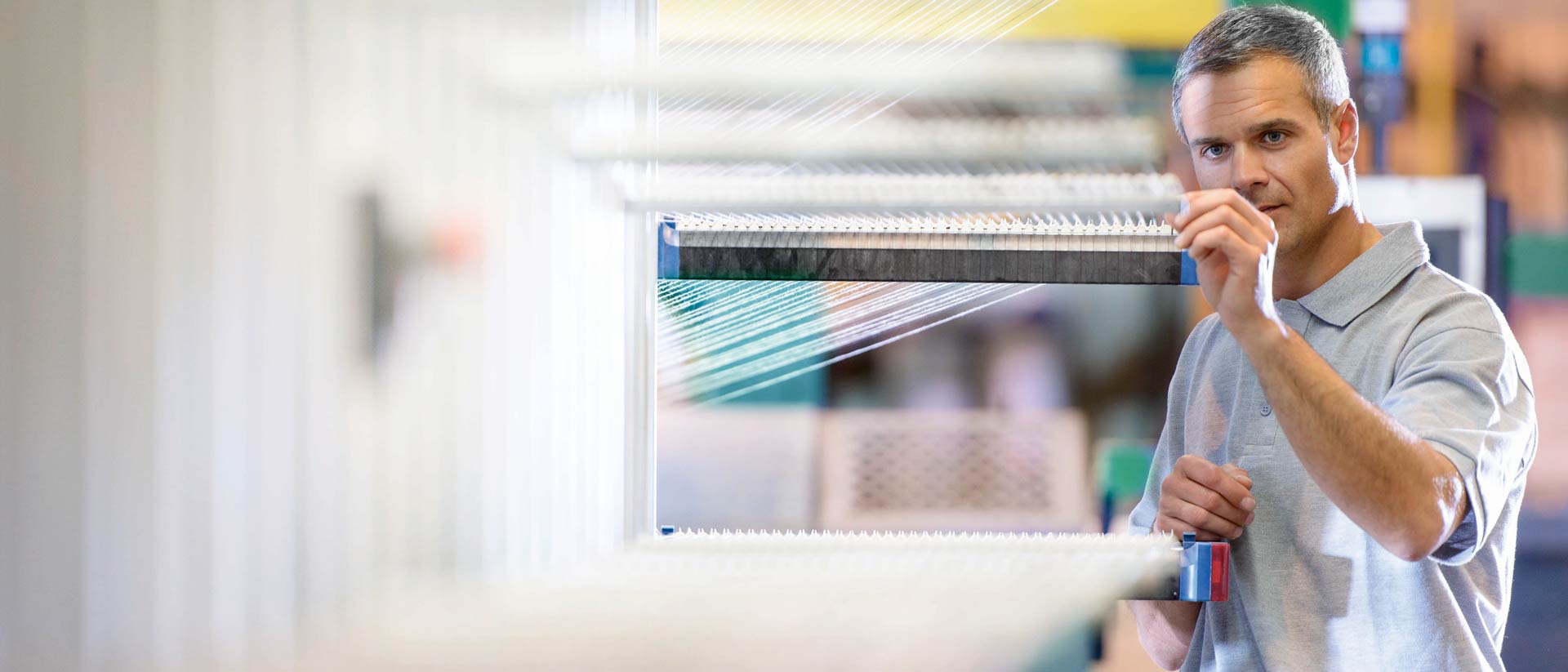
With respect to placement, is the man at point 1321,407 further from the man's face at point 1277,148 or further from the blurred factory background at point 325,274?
the blurred factory background at point 325,274

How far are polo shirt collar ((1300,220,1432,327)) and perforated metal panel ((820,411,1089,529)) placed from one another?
1.59 meters

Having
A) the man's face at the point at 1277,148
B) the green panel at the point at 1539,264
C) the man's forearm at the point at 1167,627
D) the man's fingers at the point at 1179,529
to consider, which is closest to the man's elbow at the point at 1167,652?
the man's forearm at the point at 1167,627

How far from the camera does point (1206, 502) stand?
3.01ft

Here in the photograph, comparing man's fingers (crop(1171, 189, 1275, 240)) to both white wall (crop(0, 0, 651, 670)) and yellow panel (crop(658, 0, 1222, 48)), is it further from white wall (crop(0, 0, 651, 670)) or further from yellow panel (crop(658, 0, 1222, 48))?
white wall (crop(0, 0, 651, 670))

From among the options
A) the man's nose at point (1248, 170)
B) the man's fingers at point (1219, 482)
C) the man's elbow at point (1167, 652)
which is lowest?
the man's elbow at point (1167, 652)

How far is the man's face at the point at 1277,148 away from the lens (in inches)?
39.9

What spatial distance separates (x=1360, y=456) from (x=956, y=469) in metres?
1.83

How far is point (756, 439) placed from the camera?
2.58m

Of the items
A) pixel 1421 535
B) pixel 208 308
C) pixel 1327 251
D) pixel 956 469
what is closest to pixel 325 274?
pixel 208 308

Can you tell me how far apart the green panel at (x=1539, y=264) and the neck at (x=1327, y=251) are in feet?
6.13

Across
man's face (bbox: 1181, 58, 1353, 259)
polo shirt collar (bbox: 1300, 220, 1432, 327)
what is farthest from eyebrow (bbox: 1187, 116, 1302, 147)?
polo shirt collar (bbox: 1300, 220, 1432, 327)

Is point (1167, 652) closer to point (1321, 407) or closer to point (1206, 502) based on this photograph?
point (1206, 502)

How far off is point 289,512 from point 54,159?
228mm

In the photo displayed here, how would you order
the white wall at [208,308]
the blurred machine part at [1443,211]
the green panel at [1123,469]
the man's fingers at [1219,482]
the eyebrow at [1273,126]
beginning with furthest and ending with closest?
the green panel at [1123,469]
the blurred machine part at [1443,211]
the eyebrow at [1273,126]
the man's fingers at [1219,482]
the white wall at [208,308]
